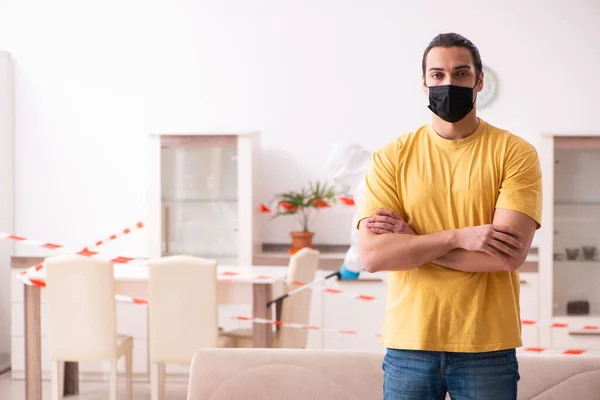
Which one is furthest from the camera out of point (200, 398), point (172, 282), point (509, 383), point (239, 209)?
point (239, 209)

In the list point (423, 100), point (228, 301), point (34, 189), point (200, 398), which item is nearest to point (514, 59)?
point (423, 100)

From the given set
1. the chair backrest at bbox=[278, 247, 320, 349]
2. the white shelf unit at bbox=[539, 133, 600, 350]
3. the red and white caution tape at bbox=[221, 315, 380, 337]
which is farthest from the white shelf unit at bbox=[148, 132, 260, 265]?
the white shelf unit at bbox=[539, 133, 600, 350]

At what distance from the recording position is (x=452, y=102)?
180 cm

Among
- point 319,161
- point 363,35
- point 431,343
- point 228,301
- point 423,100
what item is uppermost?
point 363,35

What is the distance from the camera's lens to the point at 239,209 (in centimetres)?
562

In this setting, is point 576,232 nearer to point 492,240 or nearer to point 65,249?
point 65,249

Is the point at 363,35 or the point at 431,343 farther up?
the point at 363,35

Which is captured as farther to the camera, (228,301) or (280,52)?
(280,52)

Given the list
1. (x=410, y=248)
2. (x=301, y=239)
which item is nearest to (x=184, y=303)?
(x=301, y=239)

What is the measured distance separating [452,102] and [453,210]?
232mm

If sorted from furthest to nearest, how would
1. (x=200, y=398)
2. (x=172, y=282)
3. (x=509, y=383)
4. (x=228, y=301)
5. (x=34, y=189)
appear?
(x=34, y=189)
(x=228, y=301)
(x=172, y=282)
(x=200, y=398)
(x=509, y=383)

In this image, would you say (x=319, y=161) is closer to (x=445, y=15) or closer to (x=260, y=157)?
(x=260, y=157)

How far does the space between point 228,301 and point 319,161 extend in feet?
6.17

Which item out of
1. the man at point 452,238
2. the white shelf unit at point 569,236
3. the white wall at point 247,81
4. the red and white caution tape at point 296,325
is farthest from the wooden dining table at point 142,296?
the man at point 452,238
